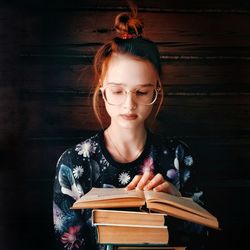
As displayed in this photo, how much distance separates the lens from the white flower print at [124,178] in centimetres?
121

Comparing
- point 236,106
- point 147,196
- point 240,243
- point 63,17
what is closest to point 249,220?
point 240,243

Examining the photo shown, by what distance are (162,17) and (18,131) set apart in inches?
21.6

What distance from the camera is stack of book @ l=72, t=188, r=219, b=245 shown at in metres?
1.02

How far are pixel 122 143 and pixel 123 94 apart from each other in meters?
0.16

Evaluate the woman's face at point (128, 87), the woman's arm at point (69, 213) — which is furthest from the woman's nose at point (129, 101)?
the woman's arm at point (69, 213)

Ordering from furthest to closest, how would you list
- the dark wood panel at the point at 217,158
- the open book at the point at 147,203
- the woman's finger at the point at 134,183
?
the dark wood panel at the point at 217,158 < the woman's finger at the point at 134,183 < the open book at the point at 147,203

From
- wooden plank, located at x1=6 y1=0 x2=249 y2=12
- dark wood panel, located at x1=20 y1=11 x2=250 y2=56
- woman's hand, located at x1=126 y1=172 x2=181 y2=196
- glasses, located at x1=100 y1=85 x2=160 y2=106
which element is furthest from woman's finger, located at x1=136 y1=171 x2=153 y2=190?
wooden plank, located at x1=6 y1=0 x2=249 y2=12

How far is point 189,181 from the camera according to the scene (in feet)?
4.19

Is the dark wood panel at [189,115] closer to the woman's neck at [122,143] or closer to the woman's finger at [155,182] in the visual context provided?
the woman's neck at [122,143]

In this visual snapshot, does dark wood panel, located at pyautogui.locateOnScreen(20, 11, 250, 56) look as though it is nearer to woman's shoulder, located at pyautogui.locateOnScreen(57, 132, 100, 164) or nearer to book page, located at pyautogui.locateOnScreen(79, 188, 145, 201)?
woman's shoulder, located at pyautogui.locateOnScreen(57, 132, 100, 164)

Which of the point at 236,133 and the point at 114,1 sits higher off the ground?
the point at 114,1

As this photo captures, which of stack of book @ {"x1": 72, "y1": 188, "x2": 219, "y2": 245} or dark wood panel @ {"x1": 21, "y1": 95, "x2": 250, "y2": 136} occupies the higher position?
dark wood panel @ {"x1": 21, "y1": 95, "x2": 250, "y2": 136}

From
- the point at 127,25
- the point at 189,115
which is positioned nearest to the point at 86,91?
the point at 127,25

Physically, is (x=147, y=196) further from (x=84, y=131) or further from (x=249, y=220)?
(x=249, y=220)
